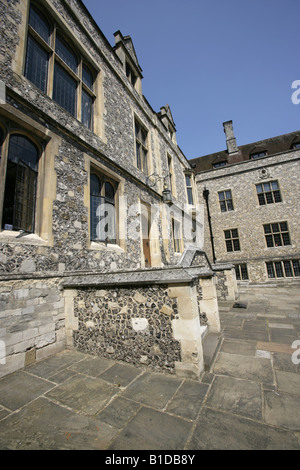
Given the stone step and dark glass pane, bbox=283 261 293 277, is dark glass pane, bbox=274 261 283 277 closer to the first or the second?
dark glass pane, bbox=283 261 293 277

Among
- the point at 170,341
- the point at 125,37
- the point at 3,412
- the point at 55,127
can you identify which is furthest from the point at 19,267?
the point at 125,37

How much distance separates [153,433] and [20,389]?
1951mm

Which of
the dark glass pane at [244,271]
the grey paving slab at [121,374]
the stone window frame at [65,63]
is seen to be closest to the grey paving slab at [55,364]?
the grey paving slab at [121,374]

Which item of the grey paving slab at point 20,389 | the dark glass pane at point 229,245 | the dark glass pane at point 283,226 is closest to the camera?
the grey paving slab at point 20,389

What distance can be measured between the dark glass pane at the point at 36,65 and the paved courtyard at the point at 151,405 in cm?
590

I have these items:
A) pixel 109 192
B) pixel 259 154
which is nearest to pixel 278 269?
pixel 259 154

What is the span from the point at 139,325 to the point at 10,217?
9.74 ft

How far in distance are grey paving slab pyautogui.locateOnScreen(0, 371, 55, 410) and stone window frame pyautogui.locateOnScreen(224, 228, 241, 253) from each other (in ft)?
51.9

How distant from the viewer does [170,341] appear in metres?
2.96

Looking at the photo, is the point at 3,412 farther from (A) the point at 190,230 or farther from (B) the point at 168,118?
(B) the point at 168,118

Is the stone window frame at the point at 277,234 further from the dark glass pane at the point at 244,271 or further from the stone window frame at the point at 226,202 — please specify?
the stone window frame at the point at 226,202

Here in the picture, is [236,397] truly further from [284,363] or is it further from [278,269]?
[278,269]

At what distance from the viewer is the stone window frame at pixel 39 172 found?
3.55 meters

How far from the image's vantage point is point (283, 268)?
14320 mm
